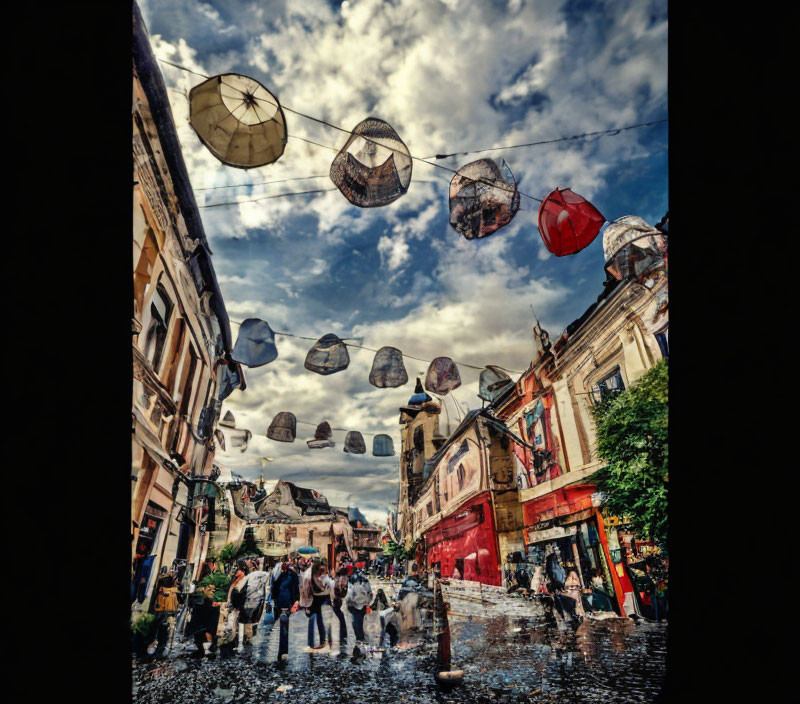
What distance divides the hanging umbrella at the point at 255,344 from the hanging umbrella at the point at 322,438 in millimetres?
5688

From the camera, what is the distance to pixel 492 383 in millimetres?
15266

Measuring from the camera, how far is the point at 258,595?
30.0ft

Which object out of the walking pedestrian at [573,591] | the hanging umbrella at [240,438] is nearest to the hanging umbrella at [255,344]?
the hanging umbrella at [240,438]

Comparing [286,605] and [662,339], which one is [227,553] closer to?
[286,605]

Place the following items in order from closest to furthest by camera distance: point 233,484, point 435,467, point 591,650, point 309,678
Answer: point 309,678
point 591,650
point 233,484
point 435,467

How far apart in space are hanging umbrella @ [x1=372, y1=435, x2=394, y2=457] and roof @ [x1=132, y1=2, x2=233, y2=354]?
9.10m

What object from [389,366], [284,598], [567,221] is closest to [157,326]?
[389,366]

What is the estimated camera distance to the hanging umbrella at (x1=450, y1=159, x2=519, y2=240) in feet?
25.1

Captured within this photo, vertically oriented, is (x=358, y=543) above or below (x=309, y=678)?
above

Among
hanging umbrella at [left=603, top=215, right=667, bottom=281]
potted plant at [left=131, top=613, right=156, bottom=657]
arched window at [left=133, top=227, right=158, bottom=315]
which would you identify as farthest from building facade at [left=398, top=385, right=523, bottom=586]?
arched window at [left=133, top=227, right=158, bottom=315]

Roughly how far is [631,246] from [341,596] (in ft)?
30.4
